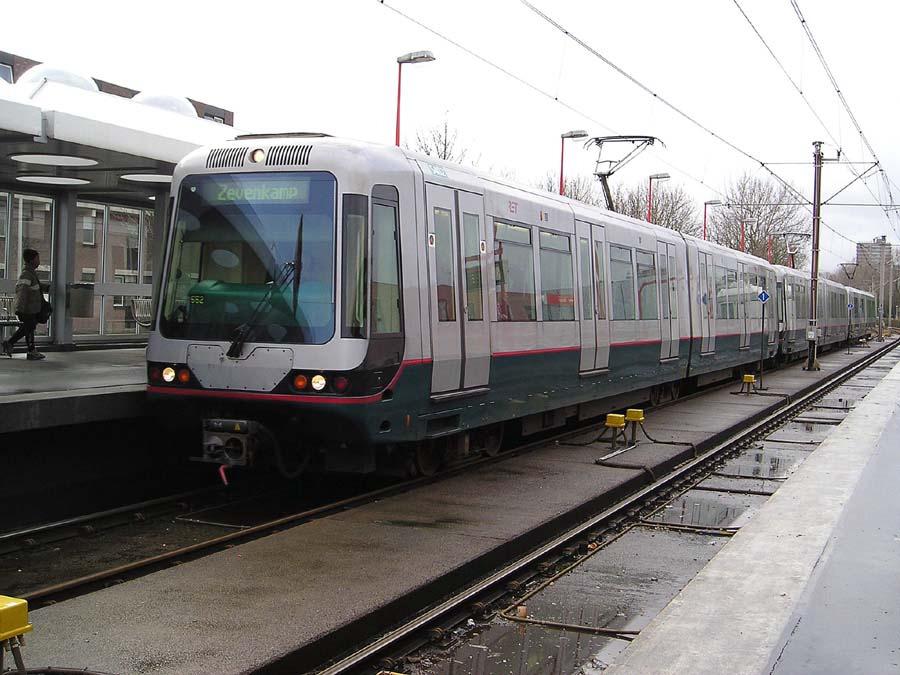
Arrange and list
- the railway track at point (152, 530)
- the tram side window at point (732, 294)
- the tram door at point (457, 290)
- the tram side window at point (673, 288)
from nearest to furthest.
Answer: the railway track at point (152, 530), the tram door at point (457, 290), the tram side window at point (673, 288), the tram side window at point (732, 294)

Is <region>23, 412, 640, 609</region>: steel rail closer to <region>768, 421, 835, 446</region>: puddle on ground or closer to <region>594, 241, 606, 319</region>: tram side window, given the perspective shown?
<region>594, 241, 606, 319</region>: tram side window

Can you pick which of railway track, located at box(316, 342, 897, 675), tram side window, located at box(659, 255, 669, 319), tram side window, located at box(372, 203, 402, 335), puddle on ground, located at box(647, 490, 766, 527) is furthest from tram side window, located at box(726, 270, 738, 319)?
tram side window, located at box(372, 203, 402, 335)

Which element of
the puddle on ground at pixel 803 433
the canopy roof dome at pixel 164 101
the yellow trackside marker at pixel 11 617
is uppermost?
the canopy roof dome at pixel 164 101

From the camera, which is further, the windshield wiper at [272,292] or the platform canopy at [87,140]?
the platform canopy at [87,140]

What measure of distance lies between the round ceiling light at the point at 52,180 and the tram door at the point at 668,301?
9.95 metres

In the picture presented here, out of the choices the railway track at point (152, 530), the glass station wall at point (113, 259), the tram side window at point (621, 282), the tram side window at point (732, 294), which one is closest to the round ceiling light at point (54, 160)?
the glass station wall at point (113, 259)

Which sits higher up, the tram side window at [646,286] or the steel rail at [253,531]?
the tram side window at [646,286]

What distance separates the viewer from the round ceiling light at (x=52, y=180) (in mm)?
14578

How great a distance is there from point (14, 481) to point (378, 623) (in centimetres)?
473

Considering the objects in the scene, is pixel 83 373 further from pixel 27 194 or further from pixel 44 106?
pixel 27 194

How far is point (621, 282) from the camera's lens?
1569cm

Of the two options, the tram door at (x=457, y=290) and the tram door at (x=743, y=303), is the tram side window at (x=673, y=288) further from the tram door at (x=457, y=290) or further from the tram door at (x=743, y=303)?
the tram door at (x=457, y=290)

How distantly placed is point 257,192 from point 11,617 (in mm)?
5700

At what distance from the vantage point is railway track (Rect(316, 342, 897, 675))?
575cm
